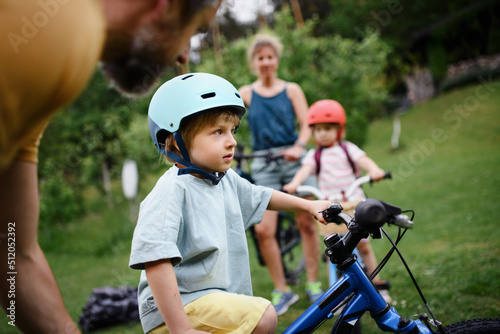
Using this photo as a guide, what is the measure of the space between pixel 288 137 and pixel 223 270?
2.66 m

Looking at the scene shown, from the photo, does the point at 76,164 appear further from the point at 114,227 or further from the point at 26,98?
the point at 26,98

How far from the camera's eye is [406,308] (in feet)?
11.7

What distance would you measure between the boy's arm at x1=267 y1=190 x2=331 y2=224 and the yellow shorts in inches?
21.8

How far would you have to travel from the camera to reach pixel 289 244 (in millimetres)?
5070

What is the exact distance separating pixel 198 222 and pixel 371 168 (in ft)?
6.48

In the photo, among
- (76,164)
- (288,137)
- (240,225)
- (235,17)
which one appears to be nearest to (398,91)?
(235,17)

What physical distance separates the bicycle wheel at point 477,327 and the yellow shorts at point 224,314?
31.9 inches

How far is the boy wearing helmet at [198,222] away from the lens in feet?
5.61

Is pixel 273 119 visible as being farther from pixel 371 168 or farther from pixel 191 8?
pixel 191 8

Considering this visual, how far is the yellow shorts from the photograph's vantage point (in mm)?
1793

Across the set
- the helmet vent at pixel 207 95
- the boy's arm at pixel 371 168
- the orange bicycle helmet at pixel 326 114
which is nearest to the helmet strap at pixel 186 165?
the helmet vent at pixel 207 95

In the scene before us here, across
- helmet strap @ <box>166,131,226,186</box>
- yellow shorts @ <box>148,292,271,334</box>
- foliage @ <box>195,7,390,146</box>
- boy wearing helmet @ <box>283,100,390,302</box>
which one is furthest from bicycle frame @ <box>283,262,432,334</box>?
foliage @ <box>195,7,390,146</box>

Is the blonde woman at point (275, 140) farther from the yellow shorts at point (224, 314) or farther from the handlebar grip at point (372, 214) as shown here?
the handlebar grip at point (372, 214)

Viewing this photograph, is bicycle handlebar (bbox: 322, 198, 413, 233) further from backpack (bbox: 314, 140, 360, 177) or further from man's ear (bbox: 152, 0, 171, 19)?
backpack (bbox: 314, 140, 360, 177)
